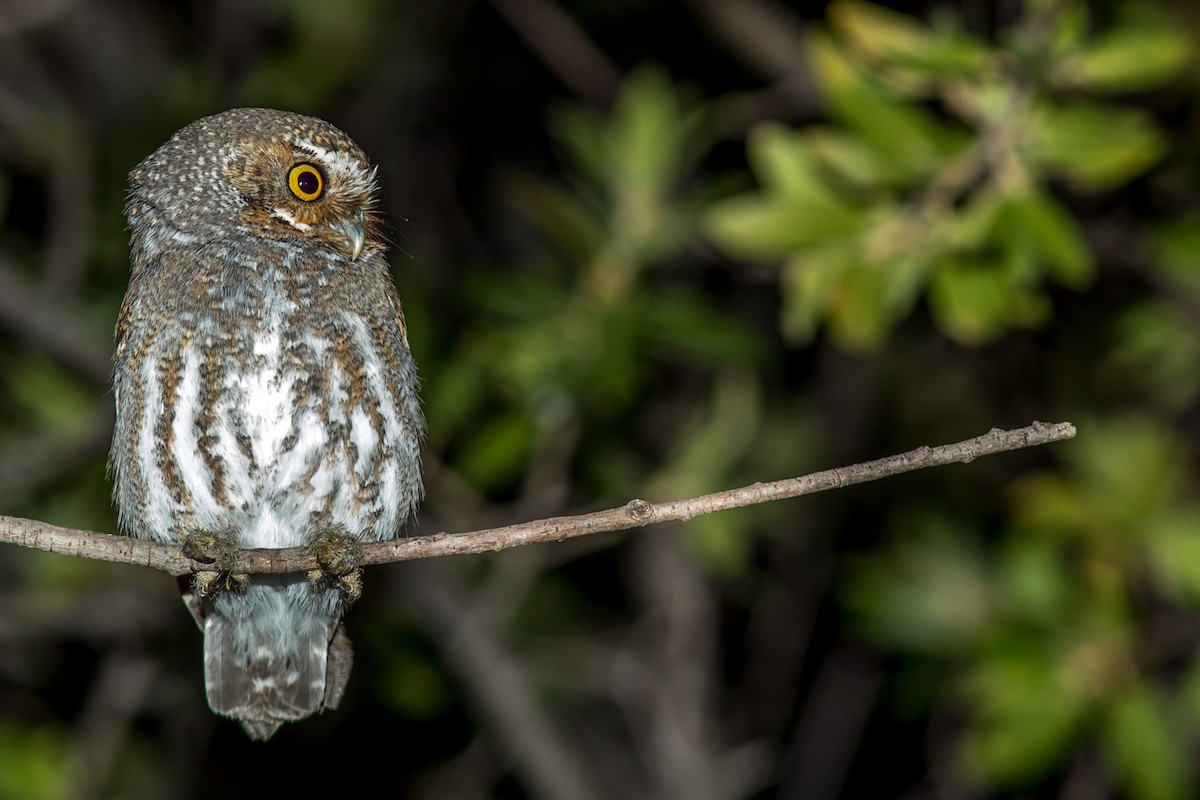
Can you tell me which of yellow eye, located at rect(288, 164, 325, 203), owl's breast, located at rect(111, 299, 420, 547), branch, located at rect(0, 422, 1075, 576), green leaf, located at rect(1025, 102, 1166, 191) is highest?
green leaf, located at rect(1025, 102, 1166, 191)

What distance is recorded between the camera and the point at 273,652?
12.6ft

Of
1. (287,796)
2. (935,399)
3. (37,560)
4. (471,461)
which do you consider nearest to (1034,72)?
(471,461)

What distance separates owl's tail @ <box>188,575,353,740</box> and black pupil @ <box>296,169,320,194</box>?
990 mm

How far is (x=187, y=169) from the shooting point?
12.3 feet

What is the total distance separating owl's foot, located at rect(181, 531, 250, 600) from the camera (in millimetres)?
3281

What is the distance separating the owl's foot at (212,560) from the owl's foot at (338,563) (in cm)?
18

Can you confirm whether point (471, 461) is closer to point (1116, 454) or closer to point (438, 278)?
point (438, 278)

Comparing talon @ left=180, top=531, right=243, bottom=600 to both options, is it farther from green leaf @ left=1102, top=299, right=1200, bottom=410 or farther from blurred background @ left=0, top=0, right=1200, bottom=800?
green leaf @ left=1102, top=299, right=1200, bottom=410

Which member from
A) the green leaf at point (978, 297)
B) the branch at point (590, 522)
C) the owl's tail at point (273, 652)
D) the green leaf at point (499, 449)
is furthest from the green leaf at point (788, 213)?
the owl's tail at point (273, 652)

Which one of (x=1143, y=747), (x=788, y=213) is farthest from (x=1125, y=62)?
(x=1143, y=747)

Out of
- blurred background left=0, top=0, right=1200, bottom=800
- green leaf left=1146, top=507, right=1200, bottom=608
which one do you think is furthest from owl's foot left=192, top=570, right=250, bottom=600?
green leaf left=1146, top=507, right=1200, bottom=608

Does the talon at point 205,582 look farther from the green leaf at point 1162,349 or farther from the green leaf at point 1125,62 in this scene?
the green leaf at point 1162,349

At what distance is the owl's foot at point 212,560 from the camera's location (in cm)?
328

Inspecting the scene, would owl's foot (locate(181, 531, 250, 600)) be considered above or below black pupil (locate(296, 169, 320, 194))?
below
